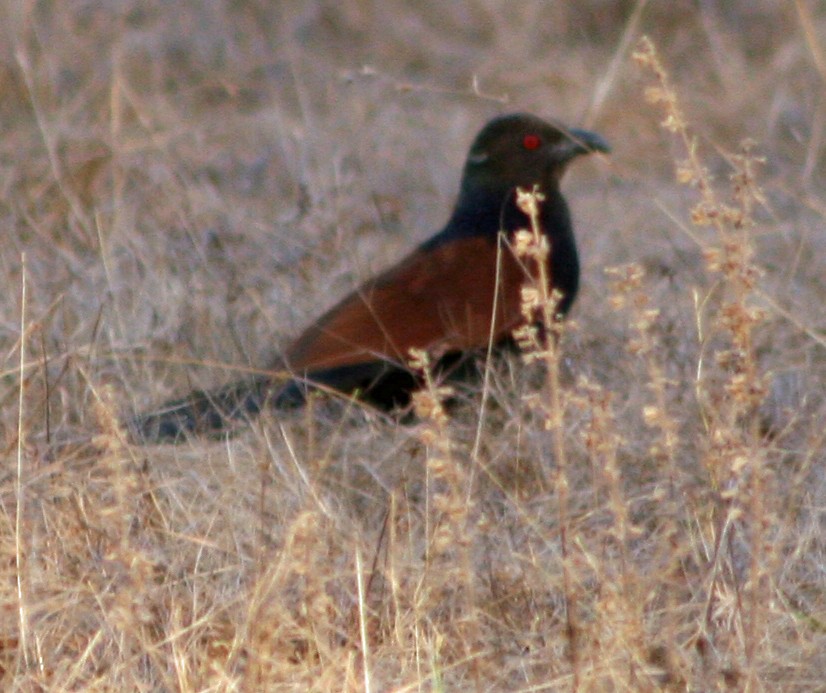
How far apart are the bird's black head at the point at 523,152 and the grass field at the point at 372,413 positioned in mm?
231

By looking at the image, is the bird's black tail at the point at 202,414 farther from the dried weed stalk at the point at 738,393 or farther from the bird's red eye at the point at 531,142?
the dried weed stalk at the point at 738,393

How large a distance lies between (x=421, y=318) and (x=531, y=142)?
751 millimetres

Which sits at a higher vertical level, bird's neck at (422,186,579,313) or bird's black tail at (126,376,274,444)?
bird's neck at (422,186,579,313)

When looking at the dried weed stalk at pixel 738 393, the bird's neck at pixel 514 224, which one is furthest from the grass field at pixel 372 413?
the bird's neck at pixel 514 224

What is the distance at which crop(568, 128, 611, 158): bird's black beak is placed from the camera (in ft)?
14.7

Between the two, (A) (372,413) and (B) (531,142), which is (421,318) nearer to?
(A) (372,413)

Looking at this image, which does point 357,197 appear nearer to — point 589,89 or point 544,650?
point 589,89

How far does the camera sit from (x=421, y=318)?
4.13 meters

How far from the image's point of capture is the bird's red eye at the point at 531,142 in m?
4.57

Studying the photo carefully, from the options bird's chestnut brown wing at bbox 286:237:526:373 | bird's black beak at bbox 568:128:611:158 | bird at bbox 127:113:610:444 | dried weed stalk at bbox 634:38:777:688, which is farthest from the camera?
A: bird's black beak at bbox 568:128:611:158

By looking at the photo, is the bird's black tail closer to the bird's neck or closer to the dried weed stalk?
the bird's neck

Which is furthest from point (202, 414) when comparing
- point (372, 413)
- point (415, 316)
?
point (415, 316)

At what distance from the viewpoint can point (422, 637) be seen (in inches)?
102

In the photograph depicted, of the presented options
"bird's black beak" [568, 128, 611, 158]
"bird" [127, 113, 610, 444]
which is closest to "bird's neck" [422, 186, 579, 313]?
"bird" [127, 113, 610, 444]
